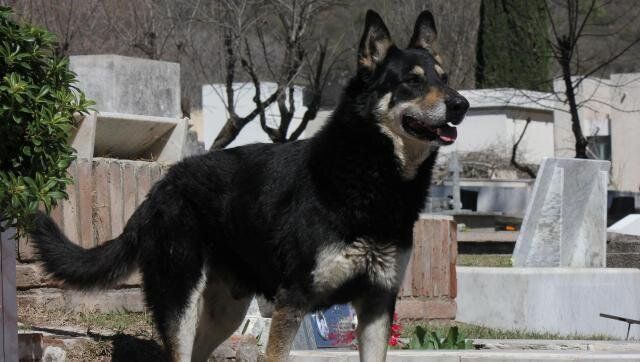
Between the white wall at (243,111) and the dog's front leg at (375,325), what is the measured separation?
19.4 metres

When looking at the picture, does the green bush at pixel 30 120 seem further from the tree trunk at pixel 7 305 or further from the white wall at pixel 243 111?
the white wall at pixel 243 111

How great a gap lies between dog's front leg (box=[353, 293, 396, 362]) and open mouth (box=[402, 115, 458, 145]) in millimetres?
970

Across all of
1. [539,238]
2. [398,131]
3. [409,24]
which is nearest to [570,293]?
[539,238]

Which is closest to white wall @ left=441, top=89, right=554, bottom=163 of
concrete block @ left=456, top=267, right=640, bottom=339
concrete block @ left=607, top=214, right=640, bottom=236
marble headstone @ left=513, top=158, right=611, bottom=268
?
concrete block @ left=607, top=214, right=640, bottom=236

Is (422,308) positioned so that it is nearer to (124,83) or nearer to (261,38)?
(124,83)

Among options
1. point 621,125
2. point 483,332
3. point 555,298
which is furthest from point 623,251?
point 621,125

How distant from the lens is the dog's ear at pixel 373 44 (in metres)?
6.24

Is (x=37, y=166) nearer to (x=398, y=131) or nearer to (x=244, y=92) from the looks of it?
(x=398, y=131)

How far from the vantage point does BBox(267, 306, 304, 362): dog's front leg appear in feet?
19.4

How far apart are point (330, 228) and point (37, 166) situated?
1.71m

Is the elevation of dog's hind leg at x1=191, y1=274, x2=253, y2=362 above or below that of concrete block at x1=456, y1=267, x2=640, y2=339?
above

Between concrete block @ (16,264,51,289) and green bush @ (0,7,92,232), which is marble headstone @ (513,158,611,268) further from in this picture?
green bush @ (0,7,92,232)

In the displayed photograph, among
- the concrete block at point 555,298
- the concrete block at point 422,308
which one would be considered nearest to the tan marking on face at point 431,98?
the concrete block at point 422,308

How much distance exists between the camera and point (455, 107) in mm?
5898
